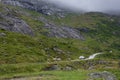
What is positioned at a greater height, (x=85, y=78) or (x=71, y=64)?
(x=85, y=78)

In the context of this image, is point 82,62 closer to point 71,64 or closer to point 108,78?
point 71,64

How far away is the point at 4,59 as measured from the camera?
153 m

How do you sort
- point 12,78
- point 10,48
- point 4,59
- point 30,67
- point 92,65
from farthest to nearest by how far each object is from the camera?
point 10,48 → point 4,59 → point 92,65 → point 30,67 → point 12,78

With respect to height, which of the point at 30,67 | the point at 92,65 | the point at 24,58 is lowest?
the point at 24,58

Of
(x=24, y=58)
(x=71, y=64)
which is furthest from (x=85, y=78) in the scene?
(x=24, y=58)

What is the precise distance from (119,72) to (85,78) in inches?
680

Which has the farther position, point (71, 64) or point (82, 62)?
point (82, 62)

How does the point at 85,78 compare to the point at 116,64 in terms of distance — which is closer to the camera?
the point at 85,78

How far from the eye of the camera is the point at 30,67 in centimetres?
9962

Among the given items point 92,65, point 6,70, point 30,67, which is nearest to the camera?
point 6,70

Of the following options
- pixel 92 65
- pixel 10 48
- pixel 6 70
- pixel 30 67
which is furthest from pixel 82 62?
pixel 10 48

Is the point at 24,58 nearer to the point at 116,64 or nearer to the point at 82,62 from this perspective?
the point at 82,62

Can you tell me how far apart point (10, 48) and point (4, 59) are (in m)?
38.5

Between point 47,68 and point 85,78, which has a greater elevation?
point 85,78
